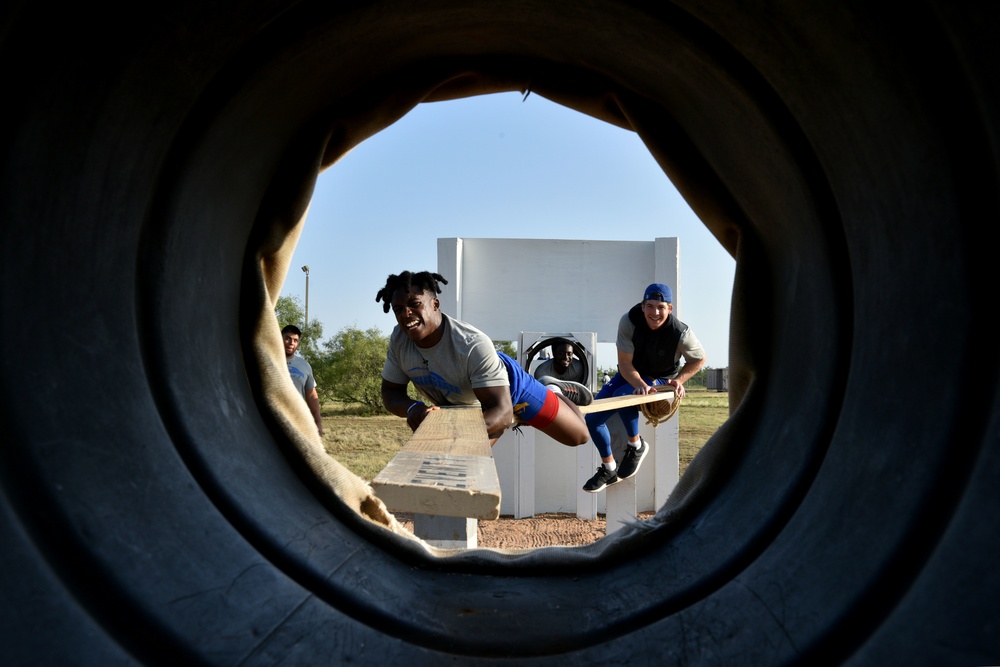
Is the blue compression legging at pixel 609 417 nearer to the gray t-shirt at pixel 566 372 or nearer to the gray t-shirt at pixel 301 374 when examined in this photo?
the gray t-shirt at pixel 566 372

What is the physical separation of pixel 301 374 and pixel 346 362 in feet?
39.5

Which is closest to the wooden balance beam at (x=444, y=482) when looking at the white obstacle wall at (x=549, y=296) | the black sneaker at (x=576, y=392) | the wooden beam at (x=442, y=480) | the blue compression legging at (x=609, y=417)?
the wooden beam at (x=442, y=480)

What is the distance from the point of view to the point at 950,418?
808 mm

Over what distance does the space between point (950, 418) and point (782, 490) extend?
15.5 inches

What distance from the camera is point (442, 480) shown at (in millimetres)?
1449

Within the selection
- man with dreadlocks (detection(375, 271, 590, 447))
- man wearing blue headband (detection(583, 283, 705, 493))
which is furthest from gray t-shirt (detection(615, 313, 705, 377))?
man with dreadlocks (detection(375, 271, 590, 447))

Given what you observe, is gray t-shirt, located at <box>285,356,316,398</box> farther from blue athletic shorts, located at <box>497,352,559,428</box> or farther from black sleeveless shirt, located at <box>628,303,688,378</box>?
black sleeveless shirt, located at <box>628,303,688,378</box>

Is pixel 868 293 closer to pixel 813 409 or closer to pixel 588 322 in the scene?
pixel 813 409

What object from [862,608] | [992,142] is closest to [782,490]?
[862,608]

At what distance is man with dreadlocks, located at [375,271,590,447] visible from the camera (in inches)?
146

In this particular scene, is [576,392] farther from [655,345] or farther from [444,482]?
[444,482]

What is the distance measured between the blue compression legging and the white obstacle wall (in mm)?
727

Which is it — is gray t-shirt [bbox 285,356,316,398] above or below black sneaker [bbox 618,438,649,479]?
above

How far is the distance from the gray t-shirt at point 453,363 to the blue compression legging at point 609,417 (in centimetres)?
221
